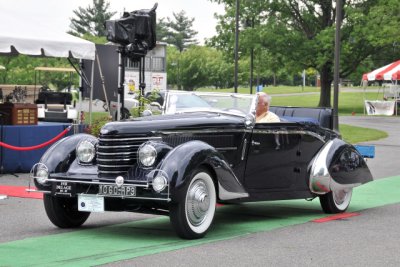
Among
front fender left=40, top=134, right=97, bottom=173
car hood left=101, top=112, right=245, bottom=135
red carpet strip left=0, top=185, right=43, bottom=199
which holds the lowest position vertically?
red carpet strip left=0, top=185, right=43, bottom=199

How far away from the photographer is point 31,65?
56281 mm

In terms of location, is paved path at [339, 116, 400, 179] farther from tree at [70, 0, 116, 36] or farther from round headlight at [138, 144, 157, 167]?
tree at [70, 0, 116, 36]

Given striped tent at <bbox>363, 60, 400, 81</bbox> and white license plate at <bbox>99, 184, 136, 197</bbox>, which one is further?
striped tent at <bbox>363, 60, 400, 81</bbox>

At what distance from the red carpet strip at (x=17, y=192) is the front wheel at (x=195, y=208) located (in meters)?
4.01

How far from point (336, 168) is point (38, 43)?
24.5 ft

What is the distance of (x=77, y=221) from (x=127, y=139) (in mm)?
1356

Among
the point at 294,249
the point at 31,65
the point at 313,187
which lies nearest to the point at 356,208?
the point at 313,187

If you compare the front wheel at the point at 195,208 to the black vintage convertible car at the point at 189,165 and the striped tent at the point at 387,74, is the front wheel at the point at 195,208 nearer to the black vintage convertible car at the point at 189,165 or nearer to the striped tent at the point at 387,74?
the black vintage convertible car at the point at 189,165

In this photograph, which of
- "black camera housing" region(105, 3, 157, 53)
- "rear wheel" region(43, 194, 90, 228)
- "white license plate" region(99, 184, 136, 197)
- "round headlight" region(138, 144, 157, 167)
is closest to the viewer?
"white license plate" region(99, 184, 136, 197)

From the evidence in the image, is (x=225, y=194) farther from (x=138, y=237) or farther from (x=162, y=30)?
(x=162, y=30)

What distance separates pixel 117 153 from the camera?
755 centimetres

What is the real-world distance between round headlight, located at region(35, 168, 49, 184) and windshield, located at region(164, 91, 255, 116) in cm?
182

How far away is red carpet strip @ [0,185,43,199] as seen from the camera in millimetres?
10966

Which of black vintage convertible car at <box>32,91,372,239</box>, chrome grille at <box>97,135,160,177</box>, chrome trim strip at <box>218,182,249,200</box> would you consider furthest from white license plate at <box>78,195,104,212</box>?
chrome trim strip at <box>218,182,249,200</box>
